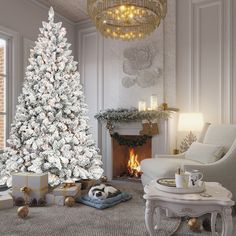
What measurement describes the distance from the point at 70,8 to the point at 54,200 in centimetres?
348

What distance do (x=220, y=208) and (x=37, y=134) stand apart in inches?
103

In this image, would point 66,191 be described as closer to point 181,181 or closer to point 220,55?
point 181,181

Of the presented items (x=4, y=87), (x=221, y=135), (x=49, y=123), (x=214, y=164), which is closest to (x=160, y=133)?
(x=221, y=135)

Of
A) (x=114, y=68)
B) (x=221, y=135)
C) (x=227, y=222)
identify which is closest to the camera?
(x=227, y=222)

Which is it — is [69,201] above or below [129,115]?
below

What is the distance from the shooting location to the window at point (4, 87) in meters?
4.37

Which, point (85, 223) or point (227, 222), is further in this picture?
point (85, 223)

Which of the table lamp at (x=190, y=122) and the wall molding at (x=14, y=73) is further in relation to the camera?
the wall molding at (x=14, y=73)

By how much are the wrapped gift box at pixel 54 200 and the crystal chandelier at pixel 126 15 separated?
204cm

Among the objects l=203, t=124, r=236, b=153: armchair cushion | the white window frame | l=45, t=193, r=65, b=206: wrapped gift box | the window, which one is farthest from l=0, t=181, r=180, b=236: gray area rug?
→ the white window frame

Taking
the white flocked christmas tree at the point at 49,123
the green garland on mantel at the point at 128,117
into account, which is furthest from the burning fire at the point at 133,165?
the white flocked christmas tree at the point at 49,123

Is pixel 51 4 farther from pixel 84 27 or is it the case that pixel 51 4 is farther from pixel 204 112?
pixel 204 112

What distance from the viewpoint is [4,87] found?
444 centimetres

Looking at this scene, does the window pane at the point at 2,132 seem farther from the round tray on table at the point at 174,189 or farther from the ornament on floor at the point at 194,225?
the ornament on floor at the point at 194,225
